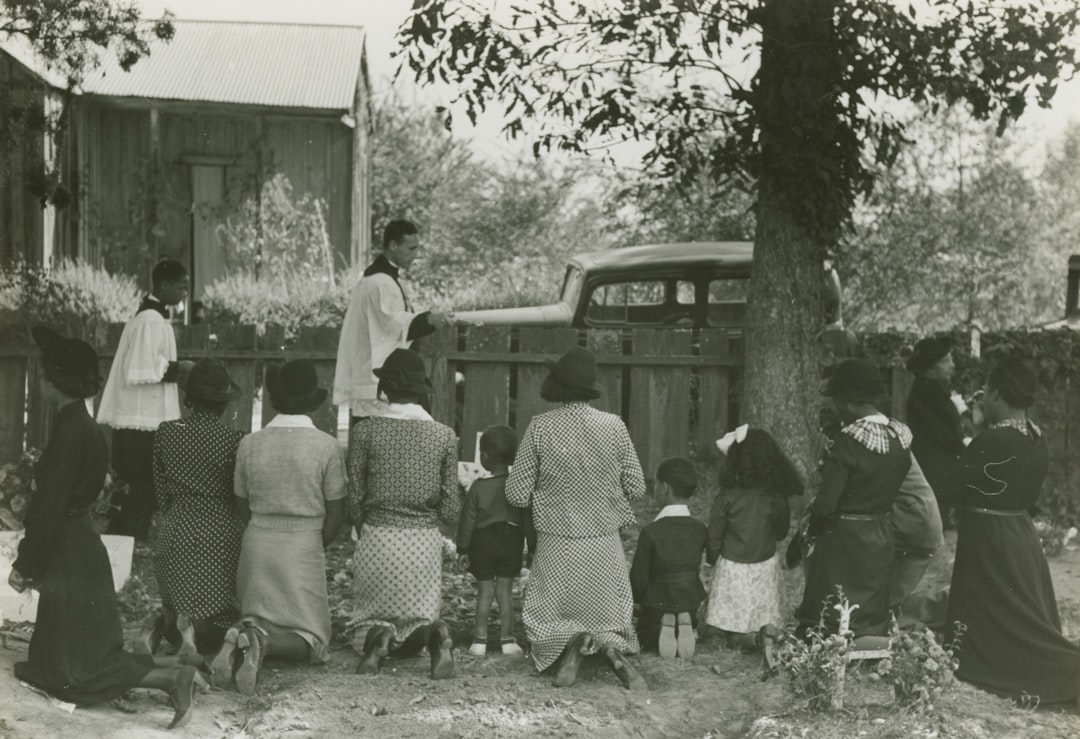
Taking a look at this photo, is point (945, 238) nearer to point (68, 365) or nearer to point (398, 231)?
point (398, 231)

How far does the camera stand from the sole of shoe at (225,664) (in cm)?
506

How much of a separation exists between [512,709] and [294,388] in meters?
1.75

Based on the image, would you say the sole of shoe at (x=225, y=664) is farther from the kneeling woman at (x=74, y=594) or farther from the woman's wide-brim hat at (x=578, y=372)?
the woman's wide-brim hat at (x=578, y=372)

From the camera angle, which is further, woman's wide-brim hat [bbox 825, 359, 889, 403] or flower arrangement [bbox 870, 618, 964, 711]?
woman's wide-brim hat [bbox 825, 359, 889, 403]

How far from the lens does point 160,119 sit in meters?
17.0

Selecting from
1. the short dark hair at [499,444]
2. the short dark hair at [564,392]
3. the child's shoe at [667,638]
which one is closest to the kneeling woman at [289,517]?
the short dark hair at [499,444]

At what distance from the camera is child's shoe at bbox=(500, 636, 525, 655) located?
576cm

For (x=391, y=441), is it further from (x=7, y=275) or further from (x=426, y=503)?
(x=7, y=275)

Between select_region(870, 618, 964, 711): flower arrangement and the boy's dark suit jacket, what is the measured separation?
3.88 ft

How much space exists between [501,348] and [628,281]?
2958mm

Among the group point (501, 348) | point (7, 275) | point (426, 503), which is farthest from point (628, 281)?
point (426, 503)

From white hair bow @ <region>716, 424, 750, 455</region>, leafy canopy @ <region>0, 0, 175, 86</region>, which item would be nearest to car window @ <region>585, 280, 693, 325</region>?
leafy canopy @ <region>0, 0, 175, 86</region>

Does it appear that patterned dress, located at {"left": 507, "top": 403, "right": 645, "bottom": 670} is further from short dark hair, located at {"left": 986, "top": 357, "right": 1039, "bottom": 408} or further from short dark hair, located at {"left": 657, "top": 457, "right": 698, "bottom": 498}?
short dark hair, located at {"left": 986, "top": 357, "right": 1039, "bottom": 408}

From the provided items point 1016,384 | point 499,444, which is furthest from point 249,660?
point 1016,384
